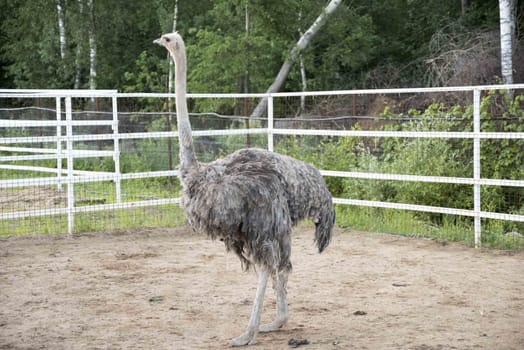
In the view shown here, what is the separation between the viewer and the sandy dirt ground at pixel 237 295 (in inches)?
192

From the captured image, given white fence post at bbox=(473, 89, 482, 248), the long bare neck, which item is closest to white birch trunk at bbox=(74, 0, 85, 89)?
white fence post at bbox=(473, 89, 482, 248)

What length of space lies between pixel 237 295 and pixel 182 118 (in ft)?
5.16

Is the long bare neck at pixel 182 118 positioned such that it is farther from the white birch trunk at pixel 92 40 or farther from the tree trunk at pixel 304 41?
the white birch trunk at pixel 92 40

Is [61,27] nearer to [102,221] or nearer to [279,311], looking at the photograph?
[102,221]

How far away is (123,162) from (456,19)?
10552mm

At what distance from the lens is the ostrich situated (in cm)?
470

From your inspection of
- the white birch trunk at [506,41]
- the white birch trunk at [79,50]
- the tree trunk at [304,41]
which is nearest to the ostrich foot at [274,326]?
the white birch trunk at [506,41]

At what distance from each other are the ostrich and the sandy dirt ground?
1.44 ft

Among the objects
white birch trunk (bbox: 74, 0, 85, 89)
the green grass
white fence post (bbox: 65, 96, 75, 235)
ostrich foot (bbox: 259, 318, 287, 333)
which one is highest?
white birch trunk (bbox: 74, 0, 85, 89)

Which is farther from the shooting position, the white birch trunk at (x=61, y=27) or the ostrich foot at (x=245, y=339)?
the white birch trunk at (x=61, y=27)

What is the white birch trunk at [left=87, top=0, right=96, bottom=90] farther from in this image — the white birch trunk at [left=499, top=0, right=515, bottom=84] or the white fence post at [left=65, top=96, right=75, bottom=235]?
the white fence post at [left=65, top=96, right=75, bottom=235]

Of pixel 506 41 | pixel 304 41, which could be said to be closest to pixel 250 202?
pixel 506 41

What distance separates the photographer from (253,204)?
4.75 metres

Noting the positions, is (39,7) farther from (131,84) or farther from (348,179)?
(348,179)
